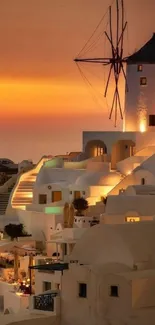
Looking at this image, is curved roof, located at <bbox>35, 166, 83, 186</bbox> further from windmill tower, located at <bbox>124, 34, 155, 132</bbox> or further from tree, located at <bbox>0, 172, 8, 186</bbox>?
tree, located at <bbox>0, 172, 8, 186</bbox>

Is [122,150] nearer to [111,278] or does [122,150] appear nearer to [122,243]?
[122,243]

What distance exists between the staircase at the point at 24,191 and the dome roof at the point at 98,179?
2.30 meters

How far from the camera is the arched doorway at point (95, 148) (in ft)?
123

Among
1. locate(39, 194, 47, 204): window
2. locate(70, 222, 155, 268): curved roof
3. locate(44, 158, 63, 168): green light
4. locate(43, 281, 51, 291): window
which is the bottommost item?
locate(43, 281, 51, 291): window

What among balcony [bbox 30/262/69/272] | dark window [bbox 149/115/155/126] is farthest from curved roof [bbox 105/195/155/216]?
dark window [bbox 149/115/155/126]

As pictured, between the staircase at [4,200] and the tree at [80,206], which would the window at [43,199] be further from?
the tree at [80,206]

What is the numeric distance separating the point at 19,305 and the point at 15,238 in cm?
518

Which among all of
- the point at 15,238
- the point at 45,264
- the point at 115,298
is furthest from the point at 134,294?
the point at 15,238

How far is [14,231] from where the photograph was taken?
32.7 m

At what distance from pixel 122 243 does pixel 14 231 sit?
8.69 metres

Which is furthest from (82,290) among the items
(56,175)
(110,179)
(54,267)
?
(56,175)

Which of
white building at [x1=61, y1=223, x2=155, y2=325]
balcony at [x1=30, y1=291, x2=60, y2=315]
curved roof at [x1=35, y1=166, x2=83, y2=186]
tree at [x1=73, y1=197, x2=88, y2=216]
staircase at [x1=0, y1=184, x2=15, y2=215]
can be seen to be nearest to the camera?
white building at [x1=61, y1=223, x2=155, y2=325]

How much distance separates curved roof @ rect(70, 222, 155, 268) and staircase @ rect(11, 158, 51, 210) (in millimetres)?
10555

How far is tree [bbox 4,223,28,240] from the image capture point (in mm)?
32594
